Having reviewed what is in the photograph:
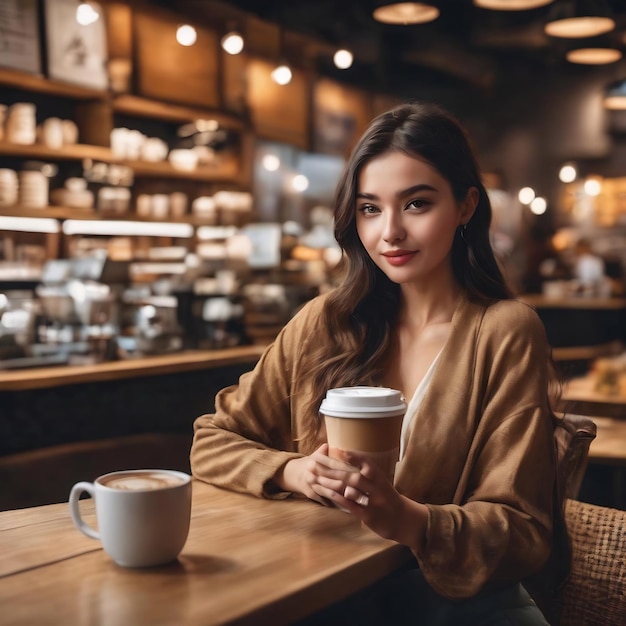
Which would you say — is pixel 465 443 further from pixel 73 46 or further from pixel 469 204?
pixel 73 46

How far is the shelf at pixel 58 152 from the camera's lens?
189 inches

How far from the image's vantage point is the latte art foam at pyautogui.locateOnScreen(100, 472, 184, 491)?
122 centimetres

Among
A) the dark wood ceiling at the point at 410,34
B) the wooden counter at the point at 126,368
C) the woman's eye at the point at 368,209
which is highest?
the dark wood ceiling at the point at 410,34

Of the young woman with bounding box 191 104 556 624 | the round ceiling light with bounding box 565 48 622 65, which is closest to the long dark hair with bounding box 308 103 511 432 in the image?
the young woman with bounding box 191 104 556 624

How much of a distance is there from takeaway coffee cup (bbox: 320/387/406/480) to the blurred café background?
29.2 inches

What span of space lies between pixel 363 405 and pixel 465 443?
346 mm

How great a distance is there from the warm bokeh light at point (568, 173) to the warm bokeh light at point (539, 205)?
34 centimetres

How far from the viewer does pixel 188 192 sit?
6480 mm

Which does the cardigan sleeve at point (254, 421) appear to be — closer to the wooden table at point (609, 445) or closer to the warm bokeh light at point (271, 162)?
the wooden table at point (609, 445)

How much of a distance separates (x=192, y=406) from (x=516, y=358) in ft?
11.2

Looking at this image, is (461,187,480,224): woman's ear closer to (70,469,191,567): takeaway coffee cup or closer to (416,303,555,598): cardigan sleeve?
(416,303,555,598): cardigan sleeve

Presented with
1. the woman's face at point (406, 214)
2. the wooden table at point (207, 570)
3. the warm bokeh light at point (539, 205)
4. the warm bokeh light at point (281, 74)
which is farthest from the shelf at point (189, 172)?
the warm bokeh light at point (539, 205)

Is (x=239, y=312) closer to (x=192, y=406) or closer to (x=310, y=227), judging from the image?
(x=192, y=406)

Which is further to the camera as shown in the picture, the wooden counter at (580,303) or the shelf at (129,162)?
the wooden counter at (580,303)
